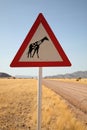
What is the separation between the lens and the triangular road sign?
3945 mm

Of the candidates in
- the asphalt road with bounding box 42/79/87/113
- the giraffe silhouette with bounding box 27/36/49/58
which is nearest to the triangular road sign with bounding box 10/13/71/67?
the giraffe silhouette with bounding box 27/36/49/58

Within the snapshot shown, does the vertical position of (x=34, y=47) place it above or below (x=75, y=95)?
above

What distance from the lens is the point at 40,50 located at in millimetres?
3951

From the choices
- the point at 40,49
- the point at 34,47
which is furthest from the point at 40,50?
the point at 34,47

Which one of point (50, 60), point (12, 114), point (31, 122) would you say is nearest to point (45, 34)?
point (50, 60)

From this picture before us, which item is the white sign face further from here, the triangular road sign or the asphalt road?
the asphalt road

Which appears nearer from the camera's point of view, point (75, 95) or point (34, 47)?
point (34, 47)

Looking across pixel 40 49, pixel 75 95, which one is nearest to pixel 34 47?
pixel 40 49

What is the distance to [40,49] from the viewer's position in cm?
395

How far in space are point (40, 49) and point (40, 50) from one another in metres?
0.02

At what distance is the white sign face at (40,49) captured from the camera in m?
3.94

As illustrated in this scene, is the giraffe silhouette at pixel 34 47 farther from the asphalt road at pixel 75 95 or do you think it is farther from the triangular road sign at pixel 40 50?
the asphalt road at pixel 75 95

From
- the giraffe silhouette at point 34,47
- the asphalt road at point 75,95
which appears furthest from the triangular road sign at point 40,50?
the asphalt road at point 75,95

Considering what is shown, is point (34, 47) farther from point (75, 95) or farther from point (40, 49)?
point (75, 95)
